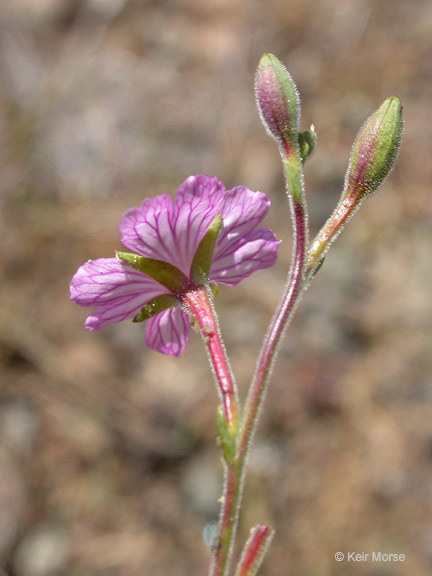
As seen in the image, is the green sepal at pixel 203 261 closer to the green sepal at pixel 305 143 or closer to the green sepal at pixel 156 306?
the green sepal at pixel 156 306

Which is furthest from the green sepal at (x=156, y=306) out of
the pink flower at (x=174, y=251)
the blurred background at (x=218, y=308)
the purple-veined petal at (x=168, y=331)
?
the blurred background at (x=218, y=308)

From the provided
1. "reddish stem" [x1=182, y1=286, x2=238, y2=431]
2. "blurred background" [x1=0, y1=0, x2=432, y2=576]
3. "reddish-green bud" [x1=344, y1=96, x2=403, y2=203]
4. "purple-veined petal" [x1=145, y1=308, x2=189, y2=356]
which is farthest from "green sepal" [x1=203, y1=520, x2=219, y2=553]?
"blurred background" [x1=0, y1=0, x2=432, y2=576]

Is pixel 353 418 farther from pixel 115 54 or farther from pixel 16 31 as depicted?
pixel 16 31

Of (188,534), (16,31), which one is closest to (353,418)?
(188,534)

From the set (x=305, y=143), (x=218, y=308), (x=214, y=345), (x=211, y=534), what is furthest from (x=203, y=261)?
(x=218, y=308)

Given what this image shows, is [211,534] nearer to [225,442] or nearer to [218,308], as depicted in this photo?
[225,442]

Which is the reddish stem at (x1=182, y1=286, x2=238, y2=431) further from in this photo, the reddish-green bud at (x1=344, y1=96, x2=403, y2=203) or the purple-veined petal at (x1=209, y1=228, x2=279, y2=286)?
the reddish-green bud at (x1=344, y1=96, x2=403, y2=203)

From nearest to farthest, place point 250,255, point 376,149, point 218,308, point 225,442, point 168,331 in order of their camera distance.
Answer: point 225,442 → point 376,149 → point 250,255 → point 168,331 → point 218,308

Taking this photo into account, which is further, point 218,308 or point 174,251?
point 218,308
